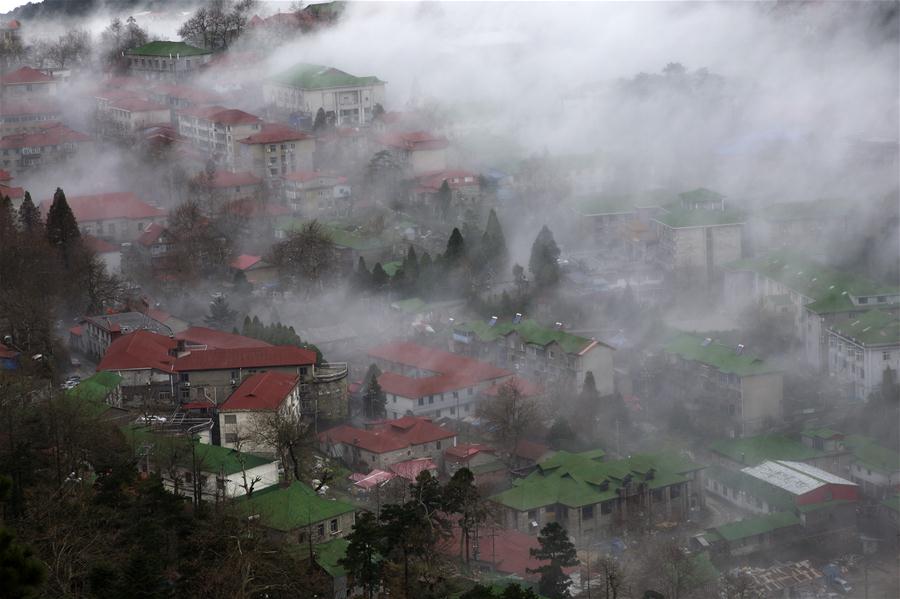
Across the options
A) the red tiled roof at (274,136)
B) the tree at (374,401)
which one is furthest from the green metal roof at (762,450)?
the red tiled roof at (274,136)

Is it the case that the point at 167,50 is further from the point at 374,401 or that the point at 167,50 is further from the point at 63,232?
the point at 374,401

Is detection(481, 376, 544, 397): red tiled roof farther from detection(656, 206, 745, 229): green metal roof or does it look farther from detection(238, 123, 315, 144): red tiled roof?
detection(238, 123, 315, 144): red tiled roof

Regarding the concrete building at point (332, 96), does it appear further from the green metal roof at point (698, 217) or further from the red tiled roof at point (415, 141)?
the green metal roof at point (698, 217)

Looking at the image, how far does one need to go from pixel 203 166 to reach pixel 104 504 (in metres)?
11.1

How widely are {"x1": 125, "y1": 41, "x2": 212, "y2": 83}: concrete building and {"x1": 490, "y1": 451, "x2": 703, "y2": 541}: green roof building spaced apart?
523 inches

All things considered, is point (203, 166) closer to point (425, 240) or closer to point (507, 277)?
point (425, 240)

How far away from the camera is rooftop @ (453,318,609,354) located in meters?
13.4

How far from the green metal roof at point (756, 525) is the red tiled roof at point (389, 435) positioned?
6.72 feet

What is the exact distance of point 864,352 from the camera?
1384 centimetres

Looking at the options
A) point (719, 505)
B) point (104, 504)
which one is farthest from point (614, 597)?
point (719, 505)

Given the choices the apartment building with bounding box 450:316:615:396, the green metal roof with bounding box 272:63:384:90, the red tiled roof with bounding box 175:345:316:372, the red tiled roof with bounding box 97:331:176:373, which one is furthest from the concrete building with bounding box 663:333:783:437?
the green metal roof with bounding box 272:63:384:90

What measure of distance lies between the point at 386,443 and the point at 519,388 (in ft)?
5.27

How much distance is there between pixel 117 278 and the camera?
14695mm

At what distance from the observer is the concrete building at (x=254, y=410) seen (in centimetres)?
1077
